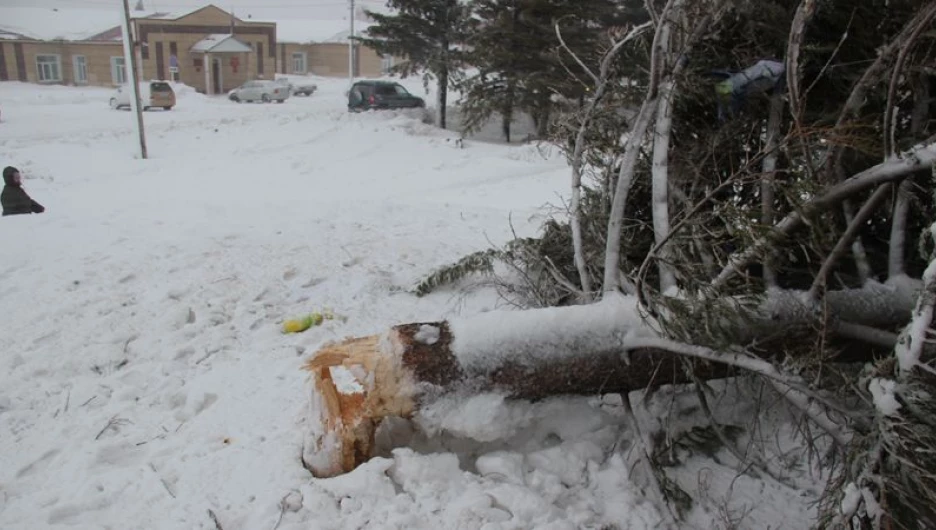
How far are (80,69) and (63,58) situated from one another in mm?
1169

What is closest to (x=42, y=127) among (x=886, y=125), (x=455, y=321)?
(x=455, y=321)

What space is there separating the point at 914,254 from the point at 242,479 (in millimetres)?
4102

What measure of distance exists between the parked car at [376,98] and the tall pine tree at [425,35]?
17.1ft

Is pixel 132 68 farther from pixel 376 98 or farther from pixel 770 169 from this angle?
pixel 770 169

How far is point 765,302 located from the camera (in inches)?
133

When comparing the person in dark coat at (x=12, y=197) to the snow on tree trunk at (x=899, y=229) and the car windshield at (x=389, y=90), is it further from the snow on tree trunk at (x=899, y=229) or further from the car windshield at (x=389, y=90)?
the car windshield at (x=389, y=90)

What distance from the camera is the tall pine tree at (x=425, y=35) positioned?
2031 cm

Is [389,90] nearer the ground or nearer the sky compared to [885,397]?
nearer the sky

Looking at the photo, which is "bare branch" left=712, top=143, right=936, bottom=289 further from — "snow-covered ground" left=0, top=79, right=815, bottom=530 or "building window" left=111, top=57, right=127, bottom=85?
"building window" left=111, top=57, right=127, bottom=85

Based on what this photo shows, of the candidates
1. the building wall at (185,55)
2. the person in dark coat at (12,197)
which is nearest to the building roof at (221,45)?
the building wall at (185,55)

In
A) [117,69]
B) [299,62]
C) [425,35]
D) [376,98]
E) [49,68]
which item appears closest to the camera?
[425,35]

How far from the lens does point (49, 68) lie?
4362 centimetres

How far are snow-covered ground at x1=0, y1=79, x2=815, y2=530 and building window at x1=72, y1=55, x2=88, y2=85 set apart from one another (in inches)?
1576

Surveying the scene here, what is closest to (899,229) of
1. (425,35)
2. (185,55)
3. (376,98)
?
(425,35)
